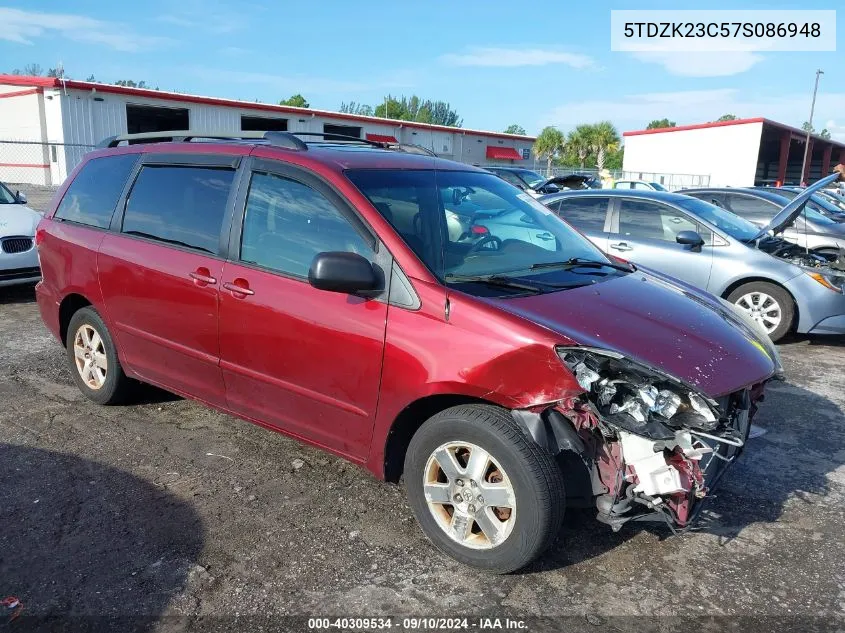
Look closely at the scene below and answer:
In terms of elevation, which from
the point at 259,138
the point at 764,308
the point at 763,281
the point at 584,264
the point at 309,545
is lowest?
the point at 309,545

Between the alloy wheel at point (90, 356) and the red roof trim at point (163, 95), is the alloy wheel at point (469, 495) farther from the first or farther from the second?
the red roof trim at point (163, 95)

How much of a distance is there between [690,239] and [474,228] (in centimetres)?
431

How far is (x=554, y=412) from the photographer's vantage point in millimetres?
2834

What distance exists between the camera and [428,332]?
306 cm

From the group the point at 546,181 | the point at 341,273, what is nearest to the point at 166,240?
the point at 341,273

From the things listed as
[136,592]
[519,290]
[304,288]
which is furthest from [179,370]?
[519,290]

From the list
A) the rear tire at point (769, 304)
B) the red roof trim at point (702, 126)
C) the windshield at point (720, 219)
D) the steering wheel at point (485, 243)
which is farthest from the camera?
the red roof trim at point (702, 126)

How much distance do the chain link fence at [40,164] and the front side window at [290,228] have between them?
2292 cm

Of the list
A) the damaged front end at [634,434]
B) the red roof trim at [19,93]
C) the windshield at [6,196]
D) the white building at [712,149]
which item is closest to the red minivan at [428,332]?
the damaged front end at [634,434]

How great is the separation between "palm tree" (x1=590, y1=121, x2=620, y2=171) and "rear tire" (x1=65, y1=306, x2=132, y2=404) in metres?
50.8

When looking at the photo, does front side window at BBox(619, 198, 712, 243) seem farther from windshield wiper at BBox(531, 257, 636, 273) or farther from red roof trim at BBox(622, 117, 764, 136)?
red roof trim at BBox(622, 117, 764, 136)

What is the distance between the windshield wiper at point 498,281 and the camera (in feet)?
10.8

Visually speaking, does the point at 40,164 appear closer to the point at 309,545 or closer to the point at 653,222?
the point at 653,222

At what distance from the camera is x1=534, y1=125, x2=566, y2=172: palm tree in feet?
178
